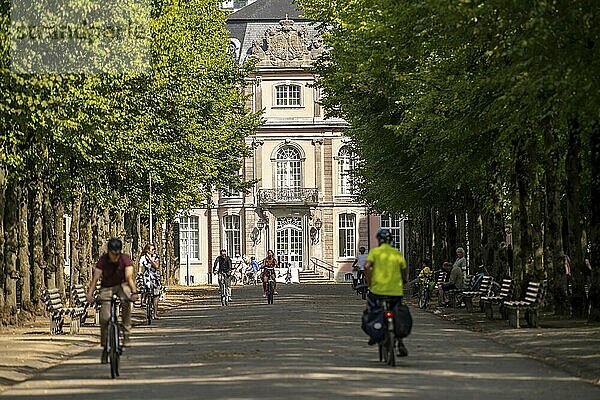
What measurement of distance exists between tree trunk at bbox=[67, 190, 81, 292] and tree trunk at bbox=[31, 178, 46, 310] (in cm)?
165

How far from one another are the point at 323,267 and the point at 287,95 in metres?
11.6

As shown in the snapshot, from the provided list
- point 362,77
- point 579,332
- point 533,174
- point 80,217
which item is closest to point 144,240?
point 80,217

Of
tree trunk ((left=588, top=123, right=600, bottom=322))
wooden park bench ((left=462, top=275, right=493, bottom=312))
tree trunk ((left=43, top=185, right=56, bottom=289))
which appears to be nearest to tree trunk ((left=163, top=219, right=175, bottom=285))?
tree trunk ((left=43, top=185, right=56, bottom=289))

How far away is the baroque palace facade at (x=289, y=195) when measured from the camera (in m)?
101

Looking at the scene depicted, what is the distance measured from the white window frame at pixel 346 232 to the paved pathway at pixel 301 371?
72797 mm

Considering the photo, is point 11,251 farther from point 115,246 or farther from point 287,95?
point 287,95

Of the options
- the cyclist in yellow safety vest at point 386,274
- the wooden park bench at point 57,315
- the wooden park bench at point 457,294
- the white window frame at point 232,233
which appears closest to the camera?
the cyclist in yellow safety vest at point 386,274

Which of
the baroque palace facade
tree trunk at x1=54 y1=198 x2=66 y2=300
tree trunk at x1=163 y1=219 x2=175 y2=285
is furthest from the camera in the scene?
the baroque palace facade

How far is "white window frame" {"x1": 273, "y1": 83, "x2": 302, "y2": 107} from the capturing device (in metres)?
101

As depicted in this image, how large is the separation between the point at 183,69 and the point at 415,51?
15938 mm

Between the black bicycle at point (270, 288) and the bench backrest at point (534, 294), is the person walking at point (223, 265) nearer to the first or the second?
the black bicycle at point (270, 288)

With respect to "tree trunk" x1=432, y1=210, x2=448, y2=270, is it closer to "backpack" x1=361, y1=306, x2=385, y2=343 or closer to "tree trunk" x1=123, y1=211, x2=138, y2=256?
"tree trunk" x1=123, y1=211, x2=138, y2=256

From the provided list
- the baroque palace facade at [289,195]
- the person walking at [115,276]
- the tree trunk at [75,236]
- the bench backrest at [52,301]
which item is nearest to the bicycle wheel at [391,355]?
the person walking at [115,276]

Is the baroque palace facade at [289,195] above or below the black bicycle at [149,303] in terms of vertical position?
above
